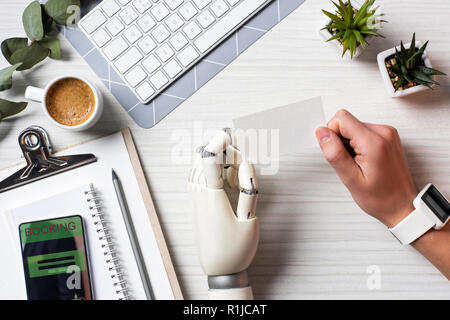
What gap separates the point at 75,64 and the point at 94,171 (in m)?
0.20

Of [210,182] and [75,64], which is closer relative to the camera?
[210,182]

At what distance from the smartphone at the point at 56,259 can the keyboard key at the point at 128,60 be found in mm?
277

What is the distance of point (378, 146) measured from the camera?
63cm

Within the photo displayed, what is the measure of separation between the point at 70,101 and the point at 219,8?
12.0 inches

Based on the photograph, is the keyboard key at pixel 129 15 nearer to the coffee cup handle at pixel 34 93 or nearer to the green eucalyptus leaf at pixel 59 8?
the green eucalyptus leaf at pixel 59 8

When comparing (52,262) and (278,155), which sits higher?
(278,155)

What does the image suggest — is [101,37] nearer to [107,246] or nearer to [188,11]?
[188,11]

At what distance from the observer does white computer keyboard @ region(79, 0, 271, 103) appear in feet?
2.27

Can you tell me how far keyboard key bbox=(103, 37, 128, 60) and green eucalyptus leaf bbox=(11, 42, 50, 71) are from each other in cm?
11

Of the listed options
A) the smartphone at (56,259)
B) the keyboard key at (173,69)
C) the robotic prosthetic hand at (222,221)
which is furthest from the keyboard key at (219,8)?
the smartphone at (56,259)

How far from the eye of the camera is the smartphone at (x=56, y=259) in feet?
2.24

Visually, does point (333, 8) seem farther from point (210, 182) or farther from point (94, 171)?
point (94, 171)
